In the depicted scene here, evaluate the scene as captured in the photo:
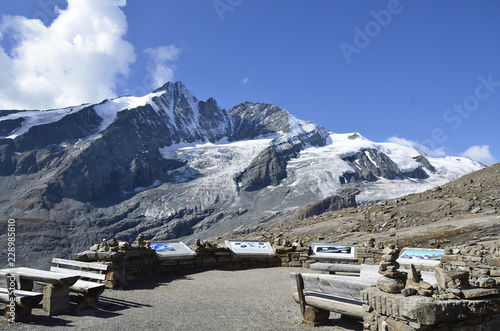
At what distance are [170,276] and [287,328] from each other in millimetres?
8559

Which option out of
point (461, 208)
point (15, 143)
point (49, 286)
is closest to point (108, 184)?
point (15, 143)

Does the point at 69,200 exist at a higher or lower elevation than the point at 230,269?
higher

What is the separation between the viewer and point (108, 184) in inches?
7185

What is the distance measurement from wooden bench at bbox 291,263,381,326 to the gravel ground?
37 centimetres

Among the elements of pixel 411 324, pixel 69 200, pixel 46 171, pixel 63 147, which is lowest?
pixel 411 324

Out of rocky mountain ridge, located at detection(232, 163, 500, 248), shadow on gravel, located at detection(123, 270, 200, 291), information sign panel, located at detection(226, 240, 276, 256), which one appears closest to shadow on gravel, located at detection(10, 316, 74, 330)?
shadow on gravel, located at detection(123, 270, 200, 291)

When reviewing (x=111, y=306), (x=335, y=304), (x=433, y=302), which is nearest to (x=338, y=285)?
(x=335, y=304)

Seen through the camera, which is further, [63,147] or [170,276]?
[63,147]

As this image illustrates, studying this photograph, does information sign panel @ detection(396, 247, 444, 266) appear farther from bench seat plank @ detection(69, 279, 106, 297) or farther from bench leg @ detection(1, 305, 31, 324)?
bench leg @ detection(1, 305, 31, 324)

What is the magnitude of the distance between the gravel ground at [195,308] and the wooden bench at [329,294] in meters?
0.37

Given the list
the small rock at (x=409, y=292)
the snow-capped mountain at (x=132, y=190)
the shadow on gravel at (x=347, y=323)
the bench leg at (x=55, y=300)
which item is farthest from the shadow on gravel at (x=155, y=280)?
the snow-capped mountain at (x=132, y=190)

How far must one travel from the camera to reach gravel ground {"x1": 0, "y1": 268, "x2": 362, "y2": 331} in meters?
9.05

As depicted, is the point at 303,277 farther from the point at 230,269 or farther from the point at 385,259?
the point at 230,269

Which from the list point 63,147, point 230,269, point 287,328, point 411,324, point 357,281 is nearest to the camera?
point 411,324
